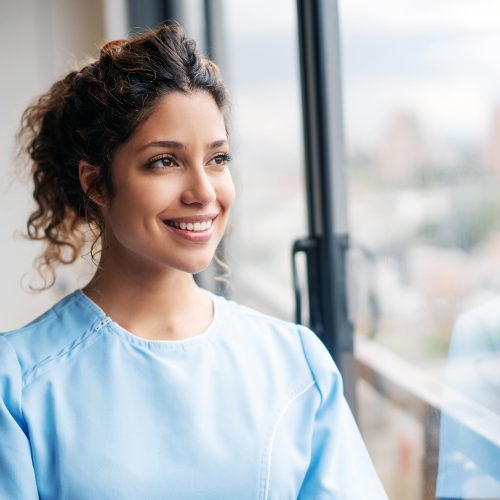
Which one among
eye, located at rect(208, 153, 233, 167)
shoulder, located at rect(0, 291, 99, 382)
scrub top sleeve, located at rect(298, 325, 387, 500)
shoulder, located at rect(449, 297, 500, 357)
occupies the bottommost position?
scrub top sleeve, located at rect(298, 325, 387, 500)

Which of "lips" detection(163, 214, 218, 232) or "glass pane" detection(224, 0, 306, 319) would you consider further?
"glass pane" detection(224, 0, 306, 319)

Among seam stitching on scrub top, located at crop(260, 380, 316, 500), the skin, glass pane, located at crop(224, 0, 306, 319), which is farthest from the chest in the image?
glass pane, located at crop(224, 0, 306, 319)

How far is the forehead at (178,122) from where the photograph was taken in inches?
44.1

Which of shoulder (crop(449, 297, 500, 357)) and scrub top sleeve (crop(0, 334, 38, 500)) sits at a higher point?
shoulder (crop(449, 297, 500, 357))

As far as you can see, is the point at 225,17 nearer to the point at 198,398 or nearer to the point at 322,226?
the point at 322,226

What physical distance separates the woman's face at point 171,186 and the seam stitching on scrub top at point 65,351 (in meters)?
0.14

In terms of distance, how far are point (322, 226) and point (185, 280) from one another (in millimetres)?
640

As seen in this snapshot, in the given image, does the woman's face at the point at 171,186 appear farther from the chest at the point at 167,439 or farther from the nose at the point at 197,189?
the chest at the point at 167,439

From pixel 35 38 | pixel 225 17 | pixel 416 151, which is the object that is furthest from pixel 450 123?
pixel 35 38

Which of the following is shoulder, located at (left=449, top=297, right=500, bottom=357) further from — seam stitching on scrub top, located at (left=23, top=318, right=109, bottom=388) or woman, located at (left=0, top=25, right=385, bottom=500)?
seam stitching on scrub top, located at (left=23, top=318, right=109, bottom=388)

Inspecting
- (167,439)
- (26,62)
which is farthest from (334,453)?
(26,62)

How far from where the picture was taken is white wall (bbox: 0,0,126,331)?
8.86 feet

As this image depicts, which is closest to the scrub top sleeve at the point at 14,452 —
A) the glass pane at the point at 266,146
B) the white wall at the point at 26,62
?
the glass pane at the point at 266,146

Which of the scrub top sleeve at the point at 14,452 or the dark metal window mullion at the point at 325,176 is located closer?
the scrub top sleeve at the point at 14,452
